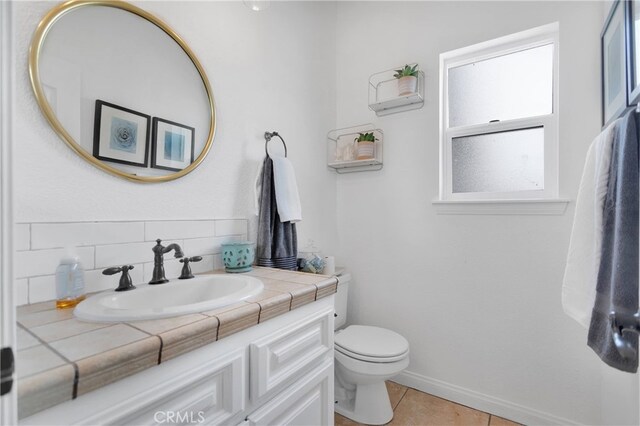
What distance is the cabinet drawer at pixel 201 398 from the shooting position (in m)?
0.57

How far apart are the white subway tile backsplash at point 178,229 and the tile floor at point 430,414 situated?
124 cm

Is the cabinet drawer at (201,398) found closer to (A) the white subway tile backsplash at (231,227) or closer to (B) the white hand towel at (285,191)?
(A) the white subway tile backsplash at (231,227)

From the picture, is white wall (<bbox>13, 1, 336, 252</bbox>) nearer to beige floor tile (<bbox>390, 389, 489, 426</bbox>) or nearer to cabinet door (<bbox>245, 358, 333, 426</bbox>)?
cabinet door (<bbox>245, 358, 333, 426</bbox>)

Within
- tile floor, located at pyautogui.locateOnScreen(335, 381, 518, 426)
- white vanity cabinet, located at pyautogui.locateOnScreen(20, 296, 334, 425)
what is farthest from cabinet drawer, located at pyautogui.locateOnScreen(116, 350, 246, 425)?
tile floor, located at pyautogui.locateOnScreen(335, 381, 518, 426)

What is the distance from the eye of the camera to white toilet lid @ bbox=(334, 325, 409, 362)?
4.68ft

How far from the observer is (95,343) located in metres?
0.55

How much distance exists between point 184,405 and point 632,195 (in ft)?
3.96

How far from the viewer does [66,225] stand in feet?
2.89

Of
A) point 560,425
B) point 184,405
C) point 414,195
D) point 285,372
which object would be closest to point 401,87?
point 414,195

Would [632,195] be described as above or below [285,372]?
above

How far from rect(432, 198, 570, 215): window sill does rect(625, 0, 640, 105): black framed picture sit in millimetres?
616

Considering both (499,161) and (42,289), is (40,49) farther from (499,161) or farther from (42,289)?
(499,161)

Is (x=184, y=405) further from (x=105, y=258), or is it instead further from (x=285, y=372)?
(x=105, y=258)

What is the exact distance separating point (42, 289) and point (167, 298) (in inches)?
13.0
